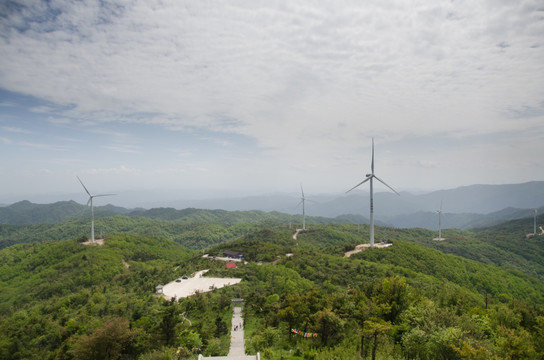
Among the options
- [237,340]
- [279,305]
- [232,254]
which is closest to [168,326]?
[237,340]

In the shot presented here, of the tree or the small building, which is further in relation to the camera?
the small building

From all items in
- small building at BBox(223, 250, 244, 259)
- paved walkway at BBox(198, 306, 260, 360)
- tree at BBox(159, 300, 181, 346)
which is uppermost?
tree at BBox(159, 300, 181, 346)

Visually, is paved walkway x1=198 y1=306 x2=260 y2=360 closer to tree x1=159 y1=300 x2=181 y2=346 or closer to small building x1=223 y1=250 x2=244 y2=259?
tree x1=159 y1=300 x2=181 y2=346

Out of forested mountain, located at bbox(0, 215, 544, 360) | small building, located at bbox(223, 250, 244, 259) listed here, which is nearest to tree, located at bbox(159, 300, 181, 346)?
forested mountain, located at bbox(0, 215, 544, 360)

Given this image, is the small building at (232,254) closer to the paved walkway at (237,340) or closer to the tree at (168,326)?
the paved walkway at (237,340)

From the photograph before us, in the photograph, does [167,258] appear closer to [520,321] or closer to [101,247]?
[101,247]

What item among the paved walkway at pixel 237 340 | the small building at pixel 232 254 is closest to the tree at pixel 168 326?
the paved walkway at pixel 237 340

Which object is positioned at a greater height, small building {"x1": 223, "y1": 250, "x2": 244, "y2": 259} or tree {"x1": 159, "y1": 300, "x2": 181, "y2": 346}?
tree {"x1": 159, "y1": 300, "x2": 181, "y2": 346}

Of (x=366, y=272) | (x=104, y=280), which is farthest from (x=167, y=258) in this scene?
(x=366, y=272)
